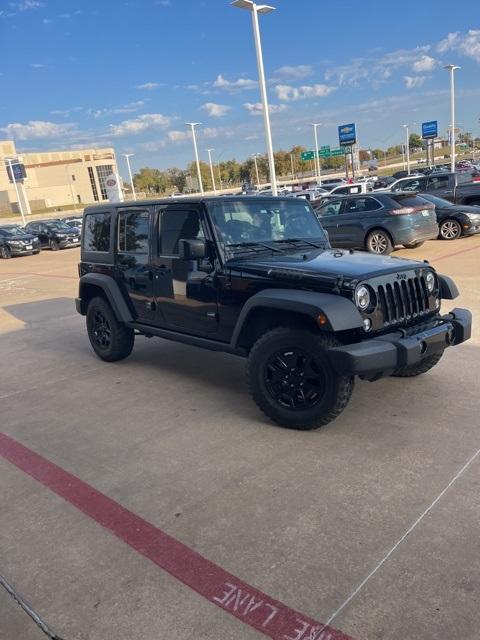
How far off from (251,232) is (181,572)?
303 cm

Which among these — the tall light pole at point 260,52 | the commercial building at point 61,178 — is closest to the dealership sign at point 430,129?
the tall light pole at point 260,52

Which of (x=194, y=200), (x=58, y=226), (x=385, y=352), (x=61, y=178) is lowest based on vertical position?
(x=58, y=226)

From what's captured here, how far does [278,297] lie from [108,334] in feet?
9.67

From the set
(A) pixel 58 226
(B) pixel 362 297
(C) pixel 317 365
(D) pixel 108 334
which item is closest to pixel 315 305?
(B) pixel 362 297

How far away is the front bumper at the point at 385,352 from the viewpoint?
3521mm

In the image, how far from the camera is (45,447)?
421cm

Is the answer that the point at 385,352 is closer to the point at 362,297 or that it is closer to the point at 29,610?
the point at 362,297

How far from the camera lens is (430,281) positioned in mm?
4367

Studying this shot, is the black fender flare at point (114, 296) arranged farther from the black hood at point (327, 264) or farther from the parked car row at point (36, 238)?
the parked car row at point (36, 238)

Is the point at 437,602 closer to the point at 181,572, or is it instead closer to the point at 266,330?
the point at 181,572

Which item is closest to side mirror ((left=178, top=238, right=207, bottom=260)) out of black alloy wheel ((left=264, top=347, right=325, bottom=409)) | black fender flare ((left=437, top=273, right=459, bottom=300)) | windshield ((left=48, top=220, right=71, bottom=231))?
black alloy wheel ((left=264, top=347, right=325, bottom=409))

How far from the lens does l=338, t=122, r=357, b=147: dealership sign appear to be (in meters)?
55.2

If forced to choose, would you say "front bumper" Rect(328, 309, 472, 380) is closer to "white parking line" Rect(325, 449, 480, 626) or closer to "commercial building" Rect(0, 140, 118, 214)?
"white parking line" Rect(325, 449, 480, 626)

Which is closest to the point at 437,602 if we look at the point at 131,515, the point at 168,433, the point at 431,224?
the point at 131,515
